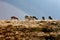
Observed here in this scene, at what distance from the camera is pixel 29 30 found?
15406 millimetres

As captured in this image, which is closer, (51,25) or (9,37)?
(9,37)

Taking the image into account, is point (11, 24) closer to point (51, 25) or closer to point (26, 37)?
point (26, 37)

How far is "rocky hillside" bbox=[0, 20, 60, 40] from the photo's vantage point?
15134 millimetres

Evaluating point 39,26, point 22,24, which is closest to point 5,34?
point 22,24

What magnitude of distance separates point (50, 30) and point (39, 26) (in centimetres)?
88

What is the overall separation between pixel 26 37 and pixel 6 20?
7.74ft

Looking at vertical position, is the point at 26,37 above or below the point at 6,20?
below

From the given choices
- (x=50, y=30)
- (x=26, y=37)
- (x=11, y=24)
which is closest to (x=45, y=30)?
(x=50, y=30)

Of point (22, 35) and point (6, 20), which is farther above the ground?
point (6, 20)

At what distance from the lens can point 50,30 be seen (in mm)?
15742

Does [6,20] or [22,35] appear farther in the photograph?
[6,20]

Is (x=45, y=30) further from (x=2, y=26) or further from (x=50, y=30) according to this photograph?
(x=2, y=26)

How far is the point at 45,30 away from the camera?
619 inches

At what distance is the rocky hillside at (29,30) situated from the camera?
15134 millimetres
